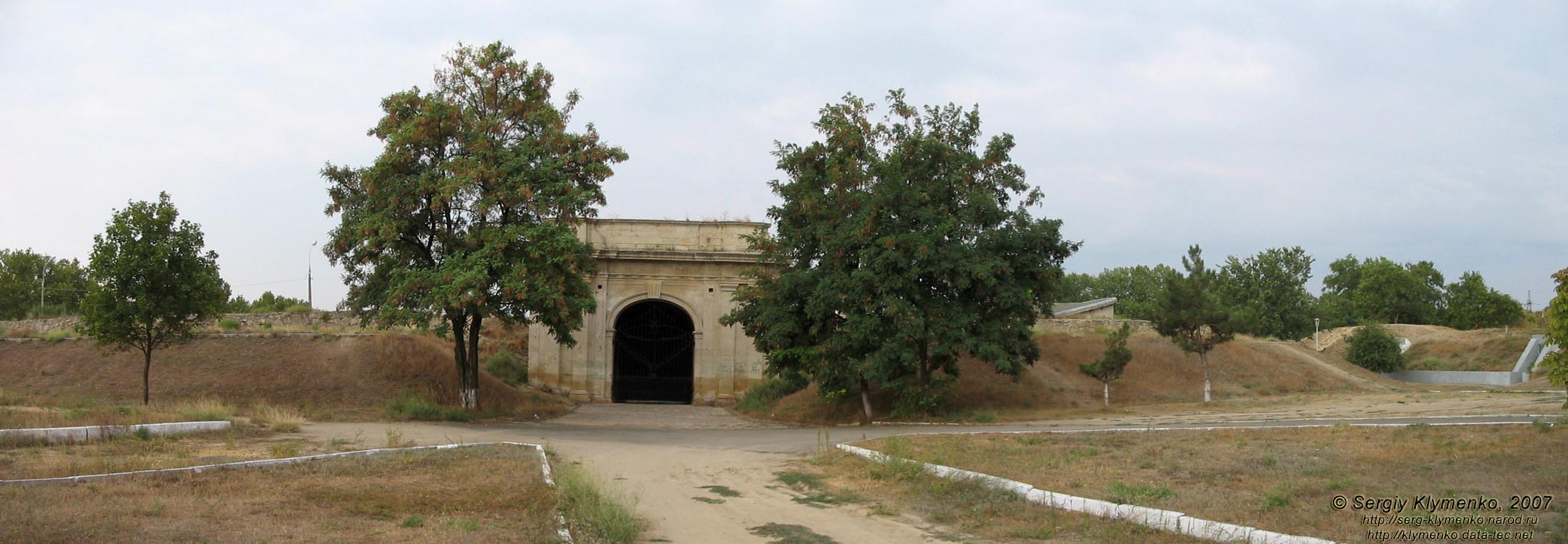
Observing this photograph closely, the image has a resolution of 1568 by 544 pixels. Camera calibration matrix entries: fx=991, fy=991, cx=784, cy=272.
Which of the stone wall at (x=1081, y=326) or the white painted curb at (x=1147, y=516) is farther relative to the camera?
the stone wall at (x=1081, y=326)

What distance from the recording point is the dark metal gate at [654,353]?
102ft

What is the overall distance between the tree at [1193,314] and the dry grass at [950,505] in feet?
54.2

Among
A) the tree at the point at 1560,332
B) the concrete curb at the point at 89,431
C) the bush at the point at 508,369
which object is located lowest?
the concrete curb at the point at 89,431

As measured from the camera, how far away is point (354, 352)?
2802 centimetres

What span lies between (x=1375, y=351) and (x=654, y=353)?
99.2ft

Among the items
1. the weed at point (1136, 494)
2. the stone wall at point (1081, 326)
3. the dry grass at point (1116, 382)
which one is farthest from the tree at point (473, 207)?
the stone wall at point (1081, 326)

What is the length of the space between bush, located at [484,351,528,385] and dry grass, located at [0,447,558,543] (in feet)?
60.0

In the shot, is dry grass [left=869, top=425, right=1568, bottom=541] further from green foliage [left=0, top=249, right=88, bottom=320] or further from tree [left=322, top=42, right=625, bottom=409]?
green foliage [left=0, top=249, right=88, bottom=320]

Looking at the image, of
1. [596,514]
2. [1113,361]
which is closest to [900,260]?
[1113,361]

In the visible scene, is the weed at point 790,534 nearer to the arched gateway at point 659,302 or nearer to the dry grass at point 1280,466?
the dry grass at point 1280,466

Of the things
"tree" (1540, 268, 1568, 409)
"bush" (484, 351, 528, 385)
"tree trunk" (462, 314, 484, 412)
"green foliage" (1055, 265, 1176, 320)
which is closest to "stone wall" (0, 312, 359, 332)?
"bush" (484, 351, 528, 385)

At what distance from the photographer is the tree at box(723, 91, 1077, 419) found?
22.1 m

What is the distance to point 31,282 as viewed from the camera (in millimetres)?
55000

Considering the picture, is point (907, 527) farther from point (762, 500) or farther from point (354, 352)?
point (354, 352)
